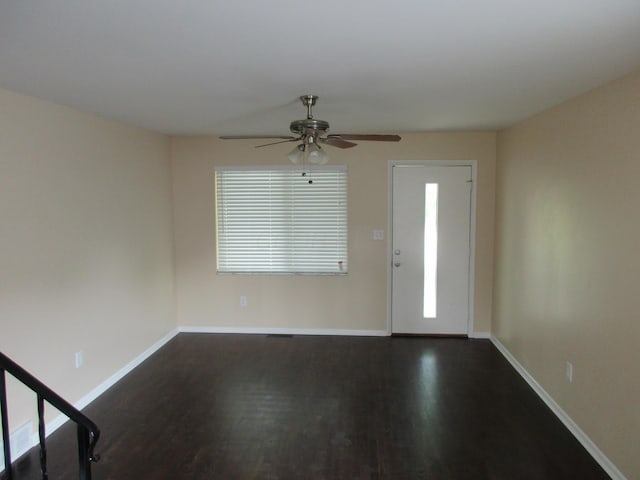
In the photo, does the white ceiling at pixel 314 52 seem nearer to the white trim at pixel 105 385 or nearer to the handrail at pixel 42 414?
the handrail at pixel 42 414

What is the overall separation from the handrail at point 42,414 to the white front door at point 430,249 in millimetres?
3577

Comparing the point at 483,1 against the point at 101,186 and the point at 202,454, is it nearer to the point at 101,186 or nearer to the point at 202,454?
the point at 202,454

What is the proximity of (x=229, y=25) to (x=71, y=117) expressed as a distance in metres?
2.02

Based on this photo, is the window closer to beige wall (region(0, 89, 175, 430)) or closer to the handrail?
beige wall (region(0, 89, 175, 430))

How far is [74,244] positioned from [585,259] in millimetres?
3571

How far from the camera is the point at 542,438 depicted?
8.79 feet

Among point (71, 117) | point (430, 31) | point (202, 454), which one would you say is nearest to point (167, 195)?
point (71, 117)

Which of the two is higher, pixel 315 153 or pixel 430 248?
pixel 315 153

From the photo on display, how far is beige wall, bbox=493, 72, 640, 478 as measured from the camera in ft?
7.15

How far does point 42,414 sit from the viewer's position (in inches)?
53.8

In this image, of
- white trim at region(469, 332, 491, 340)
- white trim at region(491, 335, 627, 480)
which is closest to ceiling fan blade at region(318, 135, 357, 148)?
white trim at region(491, 335, 627, 480)

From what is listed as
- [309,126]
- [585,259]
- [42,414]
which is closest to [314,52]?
[309,126]

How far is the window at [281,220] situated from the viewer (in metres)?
4.58

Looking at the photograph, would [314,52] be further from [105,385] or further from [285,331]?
[285,331]
